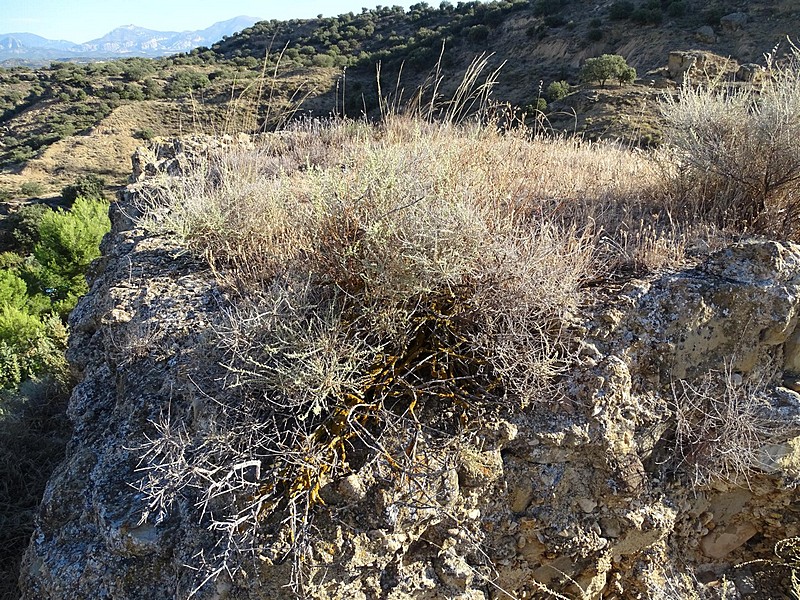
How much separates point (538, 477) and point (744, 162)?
8.33 ft

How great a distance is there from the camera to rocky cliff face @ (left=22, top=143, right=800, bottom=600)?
191 cm

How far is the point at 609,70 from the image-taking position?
17.3m

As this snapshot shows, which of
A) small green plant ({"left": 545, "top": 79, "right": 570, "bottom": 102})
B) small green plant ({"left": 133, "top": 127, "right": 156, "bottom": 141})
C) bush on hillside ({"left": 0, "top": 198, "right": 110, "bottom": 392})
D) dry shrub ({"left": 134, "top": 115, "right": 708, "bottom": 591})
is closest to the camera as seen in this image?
dry shrub ({"left": 134, "top": 115, "right": 708, "bottom": 591})

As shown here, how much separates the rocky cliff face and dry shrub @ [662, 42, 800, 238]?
23.1 inches

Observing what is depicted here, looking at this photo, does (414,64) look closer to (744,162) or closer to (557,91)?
(557,91)

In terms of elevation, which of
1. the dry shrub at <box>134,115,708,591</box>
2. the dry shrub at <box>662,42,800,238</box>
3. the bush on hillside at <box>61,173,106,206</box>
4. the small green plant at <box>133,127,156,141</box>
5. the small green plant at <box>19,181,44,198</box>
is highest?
the dry shrub at <box>662,42,800,238</box>

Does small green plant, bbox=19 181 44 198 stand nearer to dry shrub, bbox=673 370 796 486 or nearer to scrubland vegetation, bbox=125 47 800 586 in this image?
scrubland vegetation, bbox=125 47 800 586

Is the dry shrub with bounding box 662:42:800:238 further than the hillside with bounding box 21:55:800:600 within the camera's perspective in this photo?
Yes

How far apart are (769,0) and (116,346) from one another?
24562 millimetres

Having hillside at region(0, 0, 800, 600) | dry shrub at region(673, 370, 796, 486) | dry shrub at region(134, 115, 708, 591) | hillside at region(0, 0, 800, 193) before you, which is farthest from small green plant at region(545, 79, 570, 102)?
dry shrub at region(673, 370, 796, 486)

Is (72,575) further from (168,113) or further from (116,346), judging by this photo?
(168,113)

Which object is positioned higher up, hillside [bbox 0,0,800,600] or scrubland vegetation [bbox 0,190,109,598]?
hillside [bbox 0,0,800,600]

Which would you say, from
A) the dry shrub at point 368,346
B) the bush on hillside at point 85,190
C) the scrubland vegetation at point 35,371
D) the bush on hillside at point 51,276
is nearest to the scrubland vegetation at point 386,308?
the dry shrub at point 368,346

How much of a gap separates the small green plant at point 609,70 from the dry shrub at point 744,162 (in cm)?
1573
